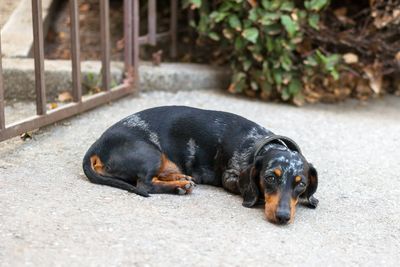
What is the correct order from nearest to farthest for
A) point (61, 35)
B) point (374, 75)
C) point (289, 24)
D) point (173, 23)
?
1. point (289, 24)
2. point (374, 75)
3. point (173, 23)
4. point (61, 35)

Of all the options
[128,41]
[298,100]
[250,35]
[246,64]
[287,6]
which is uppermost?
[287,6]

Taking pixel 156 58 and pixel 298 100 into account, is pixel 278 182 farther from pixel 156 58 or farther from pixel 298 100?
pixel 156 58

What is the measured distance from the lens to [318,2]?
641 centimetres

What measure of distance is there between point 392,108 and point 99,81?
324cm

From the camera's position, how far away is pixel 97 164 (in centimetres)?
425

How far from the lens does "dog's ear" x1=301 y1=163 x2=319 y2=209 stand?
13.2 feet

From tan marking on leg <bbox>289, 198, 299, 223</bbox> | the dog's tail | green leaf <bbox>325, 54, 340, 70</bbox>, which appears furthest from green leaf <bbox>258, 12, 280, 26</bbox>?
tan marking on leg <bbox>289, 198, 299, 223</bbox>

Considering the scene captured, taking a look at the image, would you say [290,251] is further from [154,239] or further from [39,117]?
[39,117]

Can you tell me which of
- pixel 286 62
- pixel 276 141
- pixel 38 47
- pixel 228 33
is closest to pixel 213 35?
pixel 228 33

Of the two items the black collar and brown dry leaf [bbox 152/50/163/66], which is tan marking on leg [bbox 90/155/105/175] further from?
brown dry leaf [bbox 152/50/163/66]

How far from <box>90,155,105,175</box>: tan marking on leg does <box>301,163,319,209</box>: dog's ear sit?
134 cm

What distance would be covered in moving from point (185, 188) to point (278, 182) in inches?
26.8

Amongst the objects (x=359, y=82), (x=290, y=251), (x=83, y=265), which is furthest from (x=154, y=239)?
(x=359, y=82)

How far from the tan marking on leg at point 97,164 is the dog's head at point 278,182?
0.93 meters
